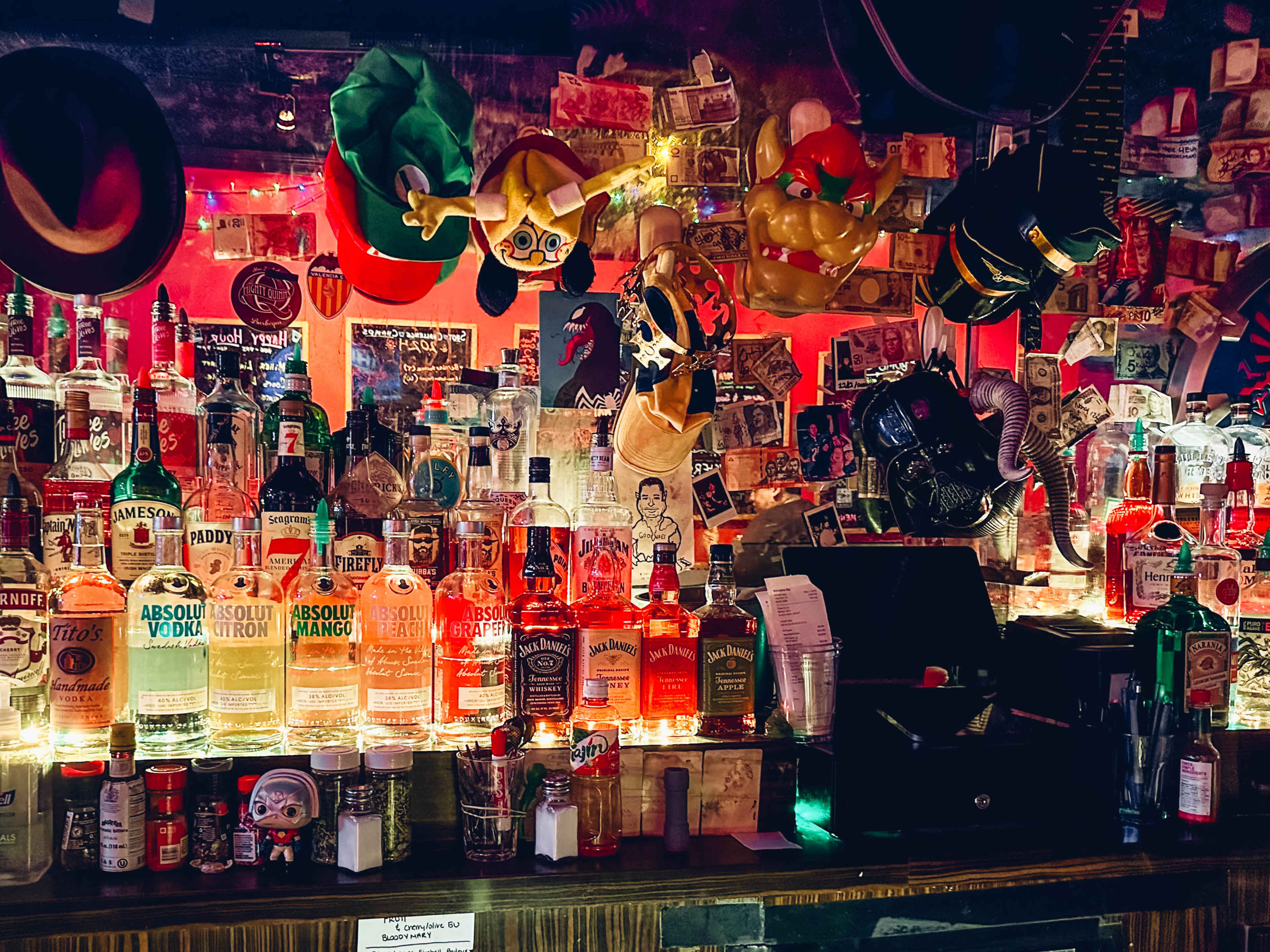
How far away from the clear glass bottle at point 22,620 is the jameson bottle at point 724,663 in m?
1.10

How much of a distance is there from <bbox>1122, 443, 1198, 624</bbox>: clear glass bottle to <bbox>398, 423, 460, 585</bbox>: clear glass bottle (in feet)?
4.99

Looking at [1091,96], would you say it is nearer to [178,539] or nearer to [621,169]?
[621,169]

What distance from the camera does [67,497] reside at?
5.31ft

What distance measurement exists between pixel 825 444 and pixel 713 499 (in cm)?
30

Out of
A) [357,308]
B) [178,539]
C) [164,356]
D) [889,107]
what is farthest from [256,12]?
[889,107]

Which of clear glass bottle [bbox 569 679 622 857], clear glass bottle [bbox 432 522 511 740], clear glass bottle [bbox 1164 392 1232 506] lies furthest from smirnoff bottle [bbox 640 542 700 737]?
clear glass bottle [bbox 1164 392 1232 506]

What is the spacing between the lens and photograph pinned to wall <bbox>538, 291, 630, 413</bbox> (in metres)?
2.10

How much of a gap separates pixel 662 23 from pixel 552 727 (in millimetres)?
1550

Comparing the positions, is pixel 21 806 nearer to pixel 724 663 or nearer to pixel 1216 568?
pixel 724 663

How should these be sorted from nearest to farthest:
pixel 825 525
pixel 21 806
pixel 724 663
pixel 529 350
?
pixel 21 806, pixel 724 663, pixel 529 350, pixel 825 525

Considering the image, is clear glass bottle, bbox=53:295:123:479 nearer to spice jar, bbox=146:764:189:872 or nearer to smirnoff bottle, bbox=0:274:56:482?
smirnoff bottle, bbox=0:274:56:482

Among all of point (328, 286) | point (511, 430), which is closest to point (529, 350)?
point (511, 430)

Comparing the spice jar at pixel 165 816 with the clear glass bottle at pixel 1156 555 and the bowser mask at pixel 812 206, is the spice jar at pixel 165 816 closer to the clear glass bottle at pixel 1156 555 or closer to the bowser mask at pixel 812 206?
the bowser mask at pixel 812 206

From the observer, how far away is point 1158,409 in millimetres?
2461
